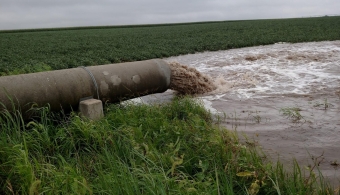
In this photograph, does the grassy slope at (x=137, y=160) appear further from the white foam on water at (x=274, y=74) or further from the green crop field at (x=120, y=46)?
the green crop field at (x=120, y=46)

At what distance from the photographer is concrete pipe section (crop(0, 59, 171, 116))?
4613mm

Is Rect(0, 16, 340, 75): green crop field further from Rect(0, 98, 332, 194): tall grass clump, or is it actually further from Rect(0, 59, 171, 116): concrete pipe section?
Rect(0, 98, 332, 194): tall grass clump

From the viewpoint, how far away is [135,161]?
354 cm

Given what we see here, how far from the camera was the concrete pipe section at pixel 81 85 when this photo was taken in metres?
4.61

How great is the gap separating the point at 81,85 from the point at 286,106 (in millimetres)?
3873

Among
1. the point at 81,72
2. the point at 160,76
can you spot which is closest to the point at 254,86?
the point at 160,76

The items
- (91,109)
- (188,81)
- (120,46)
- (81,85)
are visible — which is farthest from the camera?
(120,46)

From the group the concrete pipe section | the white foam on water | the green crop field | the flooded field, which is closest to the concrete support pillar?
the concrete pipe section

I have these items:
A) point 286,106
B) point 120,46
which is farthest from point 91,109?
point 120,46

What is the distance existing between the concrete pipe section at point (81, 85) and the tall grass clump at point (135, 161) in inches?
8.5

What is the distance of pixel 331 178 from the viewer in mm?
3361

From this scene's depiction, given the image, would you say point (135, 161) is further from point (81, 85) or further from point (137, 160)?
point (81, 85)

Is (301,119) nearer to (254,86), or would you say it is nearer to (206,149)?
(206,149)

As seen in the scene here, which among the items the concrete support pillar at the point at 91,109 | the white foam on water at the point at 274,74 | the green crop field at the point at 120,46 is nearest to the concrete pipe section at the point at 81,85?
the concrete support pillar at the point at 91,109
